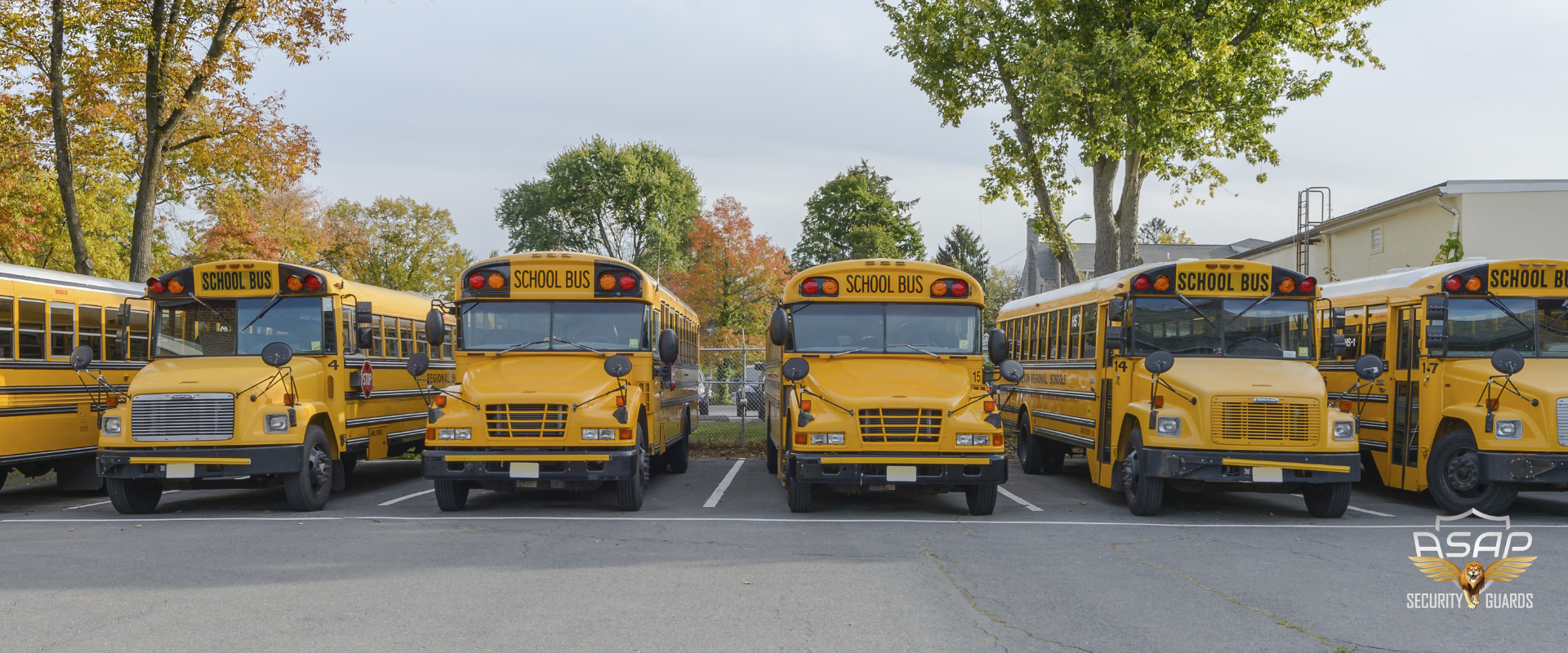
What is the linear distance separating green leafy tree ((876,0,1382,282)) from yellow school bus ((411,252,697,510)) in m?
10.5

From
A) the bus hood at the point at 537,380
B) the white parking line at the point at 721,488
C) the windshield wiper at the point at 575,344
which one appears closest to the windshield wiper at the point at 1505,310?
the white parking line at the point at 721,488

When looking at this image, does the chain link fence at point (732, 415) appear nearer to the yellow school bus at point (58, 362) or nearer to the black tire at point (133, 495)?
the yellow school bus at point (58, 362)

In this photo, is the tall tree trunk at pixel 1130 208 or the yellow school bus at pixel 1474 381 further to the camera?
the tall tree trunk at pixel 1130 208

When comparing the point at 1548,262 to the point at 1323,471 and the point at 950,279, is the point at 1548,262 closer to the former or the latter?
the point at 1323,471

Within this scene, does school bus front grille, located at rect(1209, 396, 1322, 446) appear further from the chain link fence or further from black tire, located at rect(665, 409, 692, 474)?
the chain link fence

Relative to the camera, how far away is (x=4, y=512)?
1120 cm

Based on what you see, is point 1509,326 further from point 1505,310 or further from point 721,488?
point 721,488

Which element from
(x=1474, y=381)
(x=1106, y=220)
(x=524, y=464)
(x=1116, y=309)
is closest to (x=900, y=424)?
(x=1116, y=309)

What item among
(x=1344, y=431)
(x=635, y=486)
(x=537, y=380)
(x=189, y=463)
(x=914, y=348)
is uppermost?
(x=914, y=348)

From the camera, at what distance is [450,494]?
10.6m

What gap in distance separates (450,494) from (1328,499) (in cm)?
866

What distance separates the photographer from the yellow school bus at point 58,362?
1120 cm

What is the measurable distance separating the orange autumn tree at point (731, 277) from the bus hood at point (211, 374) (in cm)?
3787

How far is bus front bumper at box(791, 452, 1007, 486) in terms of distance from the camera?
990 cm
